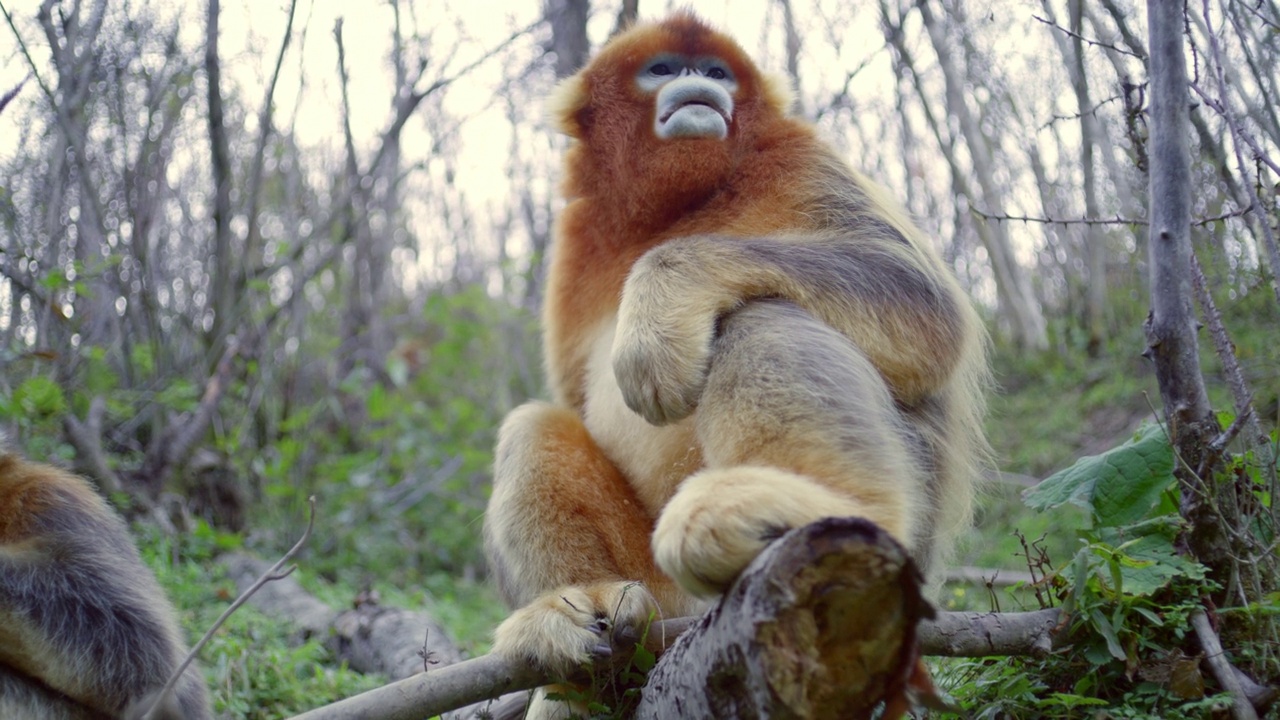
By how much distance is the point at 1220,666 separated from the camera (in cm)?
232

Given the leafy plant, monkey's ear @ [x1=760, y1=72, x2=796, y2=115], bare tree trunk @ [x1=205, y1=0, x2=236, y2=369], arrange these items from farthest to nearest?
bare tree trunk @ [x1=205, y1=0, x2=236, y2=369]
monkey's ear @ [x1=760, y1=72, x2=796, y2=115]
the leafy plant

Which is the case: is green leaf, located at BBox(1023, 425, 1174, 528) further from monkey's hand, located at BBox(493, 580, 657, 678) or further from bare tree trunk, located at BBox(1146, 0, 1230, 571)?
monkey's hand, located at BBox(493, 580, 657, 678)

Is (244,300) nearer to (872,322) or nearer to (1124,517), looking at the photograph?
(872,322)

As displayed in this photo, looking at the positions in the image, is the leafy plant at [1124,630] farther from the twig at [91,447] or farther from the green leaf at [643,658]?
the twig at [91,447]

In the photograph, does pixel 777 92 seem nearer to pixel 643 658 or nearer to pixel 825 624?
pixel 643 658

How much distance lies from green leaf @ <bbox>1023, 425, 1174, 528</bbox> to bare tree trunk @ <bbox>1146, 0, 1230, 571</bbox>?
142 millimetres

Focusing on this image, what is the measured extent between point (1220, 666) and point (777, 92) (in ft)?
7.54

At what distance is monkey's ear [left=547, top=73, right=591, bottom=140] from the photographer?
354 cm

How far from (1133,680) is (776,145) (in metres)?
1.89

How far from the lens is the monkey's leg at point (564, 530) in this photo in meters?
2.62

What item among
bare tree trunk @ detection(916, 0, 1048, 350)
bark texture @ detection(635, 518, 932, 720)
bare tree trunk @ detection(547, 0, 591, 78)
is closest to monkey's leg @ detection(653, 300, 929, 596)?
bark texture @ detection(635, 518, 932, 720)

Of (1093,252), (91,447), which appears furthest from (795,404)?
(1093,252)

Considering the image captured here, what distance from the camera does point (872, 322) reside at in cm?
266

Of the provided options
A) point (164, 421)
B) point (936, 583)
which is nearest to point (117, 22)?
point (164, 421)
